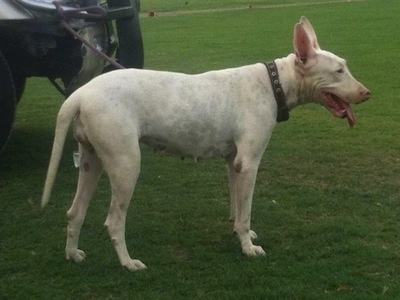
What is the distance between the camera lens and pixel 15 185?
7.83 m

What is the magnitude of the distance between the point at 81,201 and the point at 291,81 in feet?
5.24

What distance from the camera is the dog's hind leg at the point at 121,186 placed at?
5.39 metres

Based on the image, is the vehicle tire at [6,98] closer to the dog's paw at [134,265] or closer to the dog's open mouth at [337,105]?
the dog's paw at [134,265]

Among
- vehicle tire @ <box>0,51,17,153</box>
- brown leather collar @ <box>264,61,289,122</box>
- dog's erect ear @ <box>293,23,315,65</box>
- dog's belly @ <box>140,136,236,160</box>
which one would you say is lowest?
vehicle tire @ <box>0,51,17,153</box>

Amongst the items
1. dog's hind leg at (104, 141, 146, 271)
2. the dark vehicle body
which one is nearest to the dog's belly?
dog's hind leg at (104, 141, 146, 271)

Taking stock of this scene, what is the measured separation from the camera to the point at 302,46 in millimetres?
5895

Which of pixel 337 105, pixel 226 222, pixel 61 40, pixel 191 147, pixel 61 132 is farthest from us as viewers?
pixel 61 40

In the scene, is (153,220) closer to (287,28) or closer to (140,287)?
(140,287)

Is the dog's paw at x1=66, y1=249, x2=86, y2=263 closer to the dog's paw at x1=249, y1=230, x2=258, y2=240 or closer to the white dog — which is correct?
the white dog

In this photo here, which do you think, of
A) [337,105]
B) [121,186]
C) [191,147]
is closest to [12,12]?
[191,147]

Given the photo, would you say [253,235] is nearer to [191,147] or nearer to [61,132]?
[191,147]

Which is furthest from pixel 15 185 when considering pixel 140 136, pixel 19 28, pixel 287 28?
pixel 287 28

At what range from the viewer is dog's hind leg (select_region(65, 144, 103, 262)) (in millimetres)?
5762

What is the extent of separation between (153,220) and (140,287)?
1402 mm
